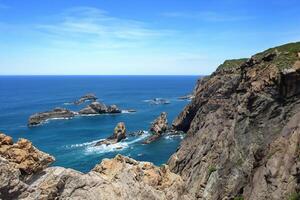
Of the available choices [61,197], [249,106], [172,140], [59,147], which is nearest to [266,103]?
[249,106]

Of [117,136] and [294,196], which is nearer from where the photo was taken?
[294,196]

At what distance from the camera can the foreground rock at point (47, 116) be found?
177 metres

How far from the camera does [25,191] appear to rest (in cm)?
2553

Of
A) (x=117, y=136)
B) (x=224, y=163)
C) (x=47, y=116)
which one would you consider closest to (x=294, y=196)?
(x=224, y=163)

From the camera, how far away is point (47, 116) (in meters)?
190

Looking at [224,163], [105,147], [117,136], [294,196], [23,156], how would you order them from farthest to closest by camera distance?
[117,136] < [105,147] < [224,163] < [294,196] < [23,156]

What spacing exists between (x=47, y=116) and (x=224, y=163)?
140340 mm

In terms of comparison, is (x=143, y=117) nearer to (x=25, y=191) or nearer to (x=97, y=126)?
(x=97, y=126)

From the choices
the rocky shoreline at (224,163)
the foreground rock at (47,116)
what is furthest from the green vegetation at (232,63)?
the foreground rock at (47,116)

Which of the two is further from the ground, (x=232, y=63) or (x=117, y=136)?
(x=232, y=63)

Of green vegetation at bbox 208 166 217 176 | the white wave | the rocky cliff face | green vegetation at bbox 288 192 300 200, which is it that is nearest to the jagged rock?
green vegetation at bbox 288 192 300 200

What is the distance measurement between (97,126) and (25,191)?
143658mm

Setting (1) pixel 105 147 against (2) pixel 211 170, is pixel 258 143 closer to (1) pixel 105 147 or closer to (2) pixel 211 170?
(2) pixel 211 170

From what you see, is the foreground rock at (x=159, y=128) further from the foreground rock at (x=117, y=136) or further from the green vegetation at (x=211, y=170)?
the green vegetation at (x=211, y=170)
